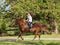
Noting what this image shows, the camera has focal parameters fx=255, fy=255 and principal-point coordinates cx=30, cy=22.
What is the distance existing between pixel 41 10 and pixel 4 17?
628 centimetres

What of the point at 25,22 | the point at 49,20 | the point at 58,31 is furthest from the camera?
the point at 58,31

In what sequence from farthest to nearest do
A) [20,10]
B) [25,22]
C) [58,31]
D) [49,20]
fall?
1. [58,31]
2. [49,20]
3. [20,10]
4. [25,22]

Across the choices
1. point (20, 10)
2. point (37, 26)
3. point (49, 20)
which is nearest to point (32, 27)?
point (37, 26)

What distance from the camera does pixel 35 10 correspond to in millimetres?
34875

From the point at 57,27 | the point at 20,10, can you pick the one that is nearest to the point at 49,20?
the point at 57,27

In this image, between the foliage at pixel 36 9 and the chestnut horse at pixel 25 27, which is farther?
the foliage at pixel 36 9

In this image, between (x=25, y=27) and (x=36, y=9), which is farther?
(x=36, y=9)

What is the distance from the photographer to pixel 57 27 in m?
39.4

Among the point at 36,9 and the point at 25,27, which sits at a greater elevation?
the point at 36,9

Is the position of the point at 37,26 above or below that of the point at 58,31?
above

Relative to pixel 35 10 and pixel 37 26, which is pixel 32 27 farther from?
pixel 35 10

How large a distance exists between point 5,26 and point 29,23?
15.9 m

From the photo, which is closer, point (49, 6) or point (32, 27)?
point (32, 27)

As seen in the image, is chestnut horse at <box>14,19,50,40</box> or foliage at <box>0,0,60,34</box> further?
foliage at <box>0,0,60,34</box>
